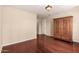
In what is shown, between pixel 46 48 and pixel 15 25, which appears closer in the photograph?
pixel 15 25

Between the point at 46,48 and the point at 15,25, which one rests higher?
the point at 15,25

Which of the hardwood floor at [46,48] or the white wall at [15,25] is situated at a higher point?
the white wall at [15,25]

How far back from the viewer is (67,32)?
2764mm

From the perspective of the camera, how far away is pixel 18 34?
2543mm

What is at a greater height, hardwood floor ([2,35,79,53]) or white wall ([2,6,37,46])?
white wall ([2,6,37,46])

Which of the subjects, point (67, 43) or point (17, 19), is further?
point (67, 43)
